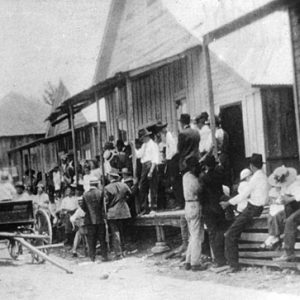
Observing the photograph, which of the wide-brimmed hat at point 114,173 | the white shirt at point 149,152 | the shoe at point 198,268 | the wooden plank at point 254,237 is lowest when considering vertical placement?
the shoe at point 198,268

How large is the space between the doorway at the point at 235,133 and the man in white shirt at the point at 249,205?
4.18m

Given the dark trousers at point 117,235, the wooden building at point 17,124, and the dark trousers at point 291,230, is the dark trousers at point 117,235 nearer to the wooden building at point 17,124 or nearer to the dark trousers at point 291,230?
the dark trousers at point 291,230

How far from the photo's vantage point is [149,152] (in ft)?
40.9

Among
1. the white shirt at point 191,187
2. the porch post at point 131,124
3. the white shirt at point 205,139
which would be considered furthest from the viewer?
the porch post at point 131,124

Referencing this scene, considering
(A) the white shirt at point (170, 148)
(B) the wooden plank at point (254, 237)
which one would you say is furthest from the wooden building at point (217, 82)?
(B) the wooden plank at point (254, 237)

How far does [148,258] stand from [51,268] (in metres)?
2.05

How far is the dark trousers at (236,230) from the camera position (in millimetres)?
9078

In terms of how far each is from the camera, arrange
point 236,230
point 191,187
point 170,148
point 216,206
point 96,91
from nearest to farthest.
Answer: point 236,230 → point 216,206 → point 191,187 → point 170,148 → point 96,91

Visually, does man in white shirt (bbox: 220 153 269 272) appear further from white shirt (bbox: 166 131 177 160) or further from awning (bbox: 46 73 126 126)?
awning (bbox: 46 73 126 126)

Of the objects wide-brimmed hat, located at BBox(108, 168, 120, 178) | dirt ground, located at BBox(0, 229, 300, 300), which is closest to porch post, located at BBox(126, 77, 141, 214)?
wide-brimmed hat, located at BBox(108, 168, 120, 178)

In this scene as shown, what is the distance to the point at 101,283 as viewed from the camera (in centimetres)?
930

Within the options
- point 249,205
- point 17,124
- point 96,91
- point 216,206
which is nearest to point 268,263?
point 249,205

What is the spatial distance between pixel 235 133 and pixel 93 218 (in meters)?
3.81

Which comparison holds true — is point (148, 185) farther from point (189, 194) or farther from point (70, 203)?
point (70, 203)
